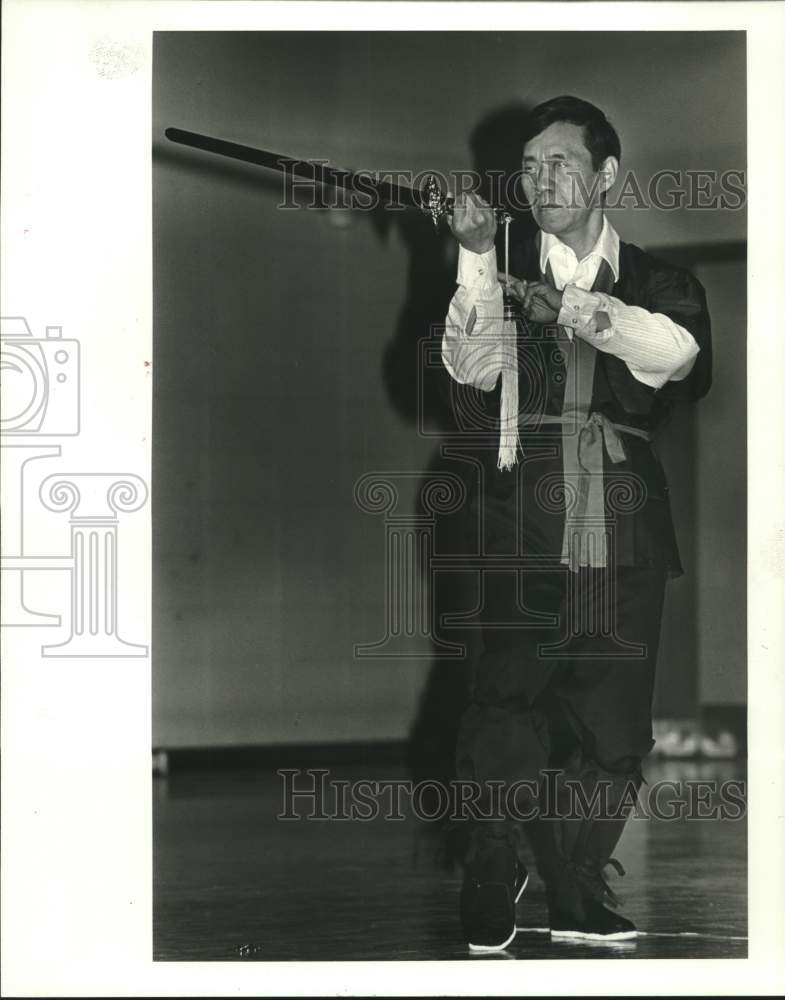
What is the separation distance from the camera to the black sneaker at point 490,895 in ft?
8.73

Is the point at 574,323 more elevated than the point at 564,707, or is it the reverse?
the point at 574,323

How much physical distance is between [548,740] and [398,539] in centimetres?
62

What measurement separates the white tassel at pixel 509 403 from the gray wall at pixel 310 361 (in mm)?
192

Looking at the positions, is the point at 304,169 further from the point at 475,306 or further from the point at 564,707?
the point at 564,707

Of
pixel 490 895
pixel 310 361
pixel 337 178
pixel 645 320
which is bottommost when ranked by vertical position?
pixel 490 895

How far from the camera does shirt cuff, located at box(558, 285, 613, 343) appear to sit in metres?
2.71

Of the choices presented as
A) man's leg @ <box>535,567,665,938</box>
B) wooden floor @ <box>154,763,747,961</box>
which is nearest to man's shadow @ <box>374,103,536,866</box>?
wooden floor @ <box>154,763,747,961</box>

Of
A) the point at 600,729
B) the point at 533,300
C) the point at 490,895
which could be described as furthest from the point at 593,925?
the point at 533,300

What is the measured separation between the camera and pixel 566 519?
2.69 m

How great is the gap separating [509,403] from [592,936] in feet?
4.44

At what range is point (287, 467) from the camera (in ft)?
8.82

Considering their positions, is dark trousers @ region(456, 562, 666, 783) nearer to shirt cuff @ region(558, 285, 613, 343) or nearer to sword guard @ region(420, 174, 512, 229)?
shirt cuff @ region(558, 285, 613, 343)

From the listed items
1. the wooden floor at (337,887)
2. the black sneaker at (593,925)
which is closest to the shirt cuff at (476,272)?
the wooden floor at (337,887)
